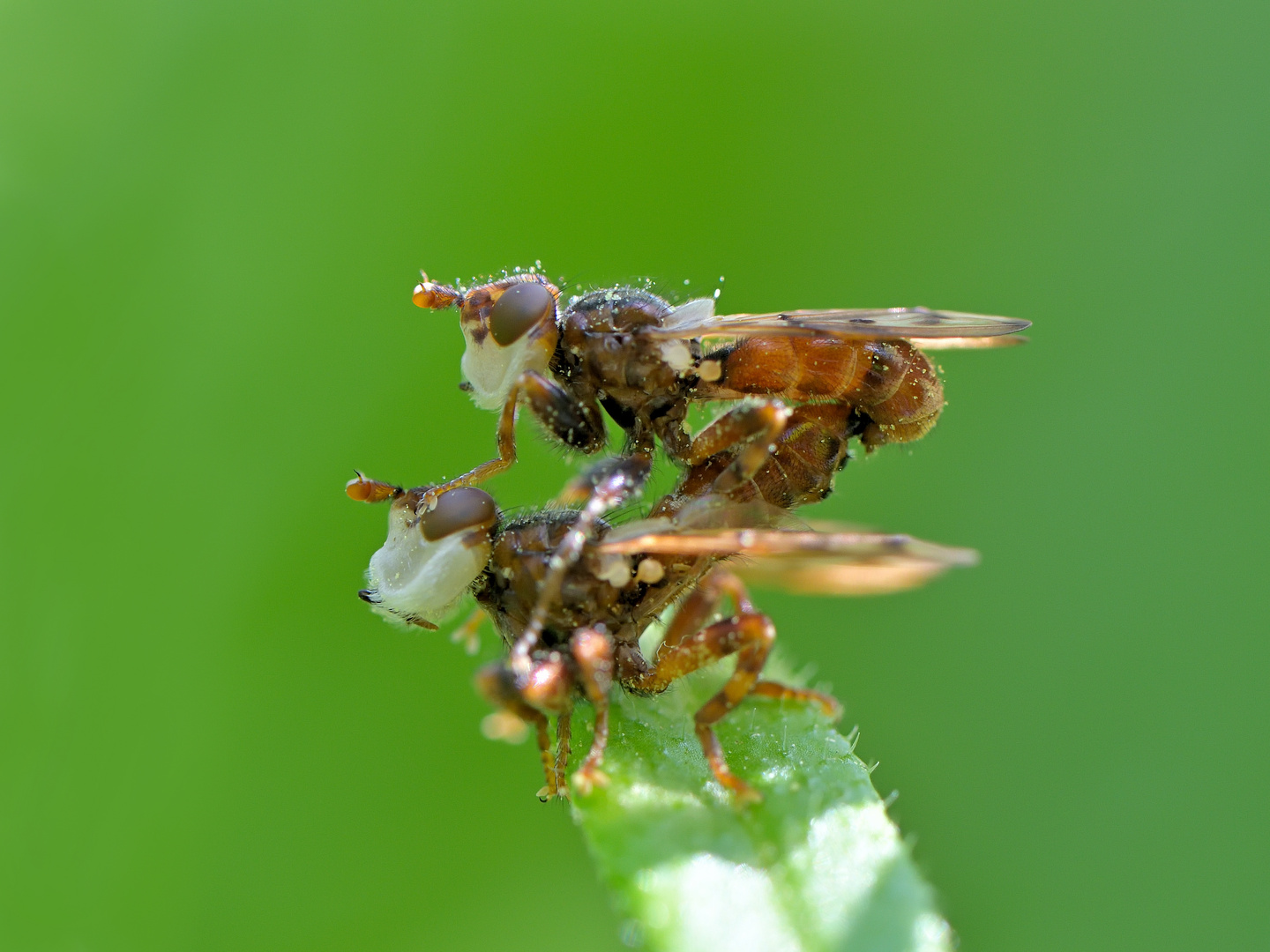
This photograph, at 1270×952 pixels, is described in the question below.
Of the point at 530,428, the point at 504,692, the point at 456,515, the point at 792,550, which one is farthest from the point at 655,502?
the point at 504,692

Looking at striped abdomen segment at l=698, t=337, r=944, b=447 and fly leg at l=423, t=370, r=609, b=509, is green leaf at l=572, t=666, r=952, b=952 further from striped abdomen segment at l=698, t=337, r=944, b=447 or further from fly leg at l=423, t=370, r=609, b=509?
striped abdomen segment at l=698, t=337, r=944, b=447

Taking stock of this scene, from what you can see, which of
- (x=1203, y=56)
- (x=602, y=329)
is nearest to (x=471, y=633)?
(x=602, y=329)

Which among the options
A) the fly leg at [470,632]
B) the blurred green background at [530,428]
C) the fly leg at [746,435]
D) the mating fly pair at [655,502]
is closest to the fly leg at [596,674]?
the mating fly pair at [655,502]

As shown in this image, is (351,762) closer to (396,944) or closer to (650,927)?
(396,944)

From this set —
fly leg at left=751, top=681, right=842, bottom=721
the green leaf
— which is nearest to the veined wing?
fly leg at left=751, top=681, right=842, bottom=721

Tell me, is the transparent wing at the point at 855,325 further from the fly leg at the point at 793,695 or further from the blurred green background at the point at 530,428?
the fly leg at the point at 793,695

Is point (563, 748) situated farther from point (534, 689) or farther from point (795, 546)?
point (795, 546)
